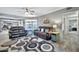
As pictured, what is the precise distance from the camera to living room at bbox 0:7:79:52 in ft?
6.91

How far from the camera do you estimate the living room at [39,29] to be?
6.91ft

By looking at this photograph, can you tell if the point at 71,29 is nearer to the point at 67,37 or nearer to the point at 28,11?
the point at 67,37

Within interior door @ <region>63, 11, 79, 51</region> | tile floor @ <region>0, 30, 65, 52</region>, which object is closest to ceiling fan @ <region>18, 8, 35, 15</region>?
tile floor @ <region>0, 30, 65, 52</region>

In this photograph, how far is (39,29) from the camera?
86.7 inches

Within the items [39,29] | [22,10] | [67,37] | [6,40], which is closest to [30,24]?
[39,29]

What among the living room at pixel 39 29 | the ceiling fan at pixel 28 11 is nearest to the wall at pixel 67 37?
the living room at pixel 39 29

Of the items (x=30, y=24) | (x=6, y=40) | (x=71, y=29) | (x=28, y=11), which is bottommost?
(x=6, y=40)

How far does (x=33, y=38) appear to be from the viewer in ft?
7.18

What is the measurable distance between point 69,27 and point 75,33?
0.17 m

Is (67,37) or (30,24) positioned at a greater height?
(30,24)

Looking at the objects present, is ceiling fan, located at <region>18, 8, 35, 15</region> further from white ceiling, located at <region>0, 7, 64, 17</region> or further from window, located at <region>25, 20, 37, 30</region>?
window, located at <region>25, 20, 37, 30</region>

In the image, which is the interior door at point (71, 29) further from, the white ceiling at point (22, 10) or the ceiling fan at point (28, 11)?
the ceiling fan at point (28, 11)
